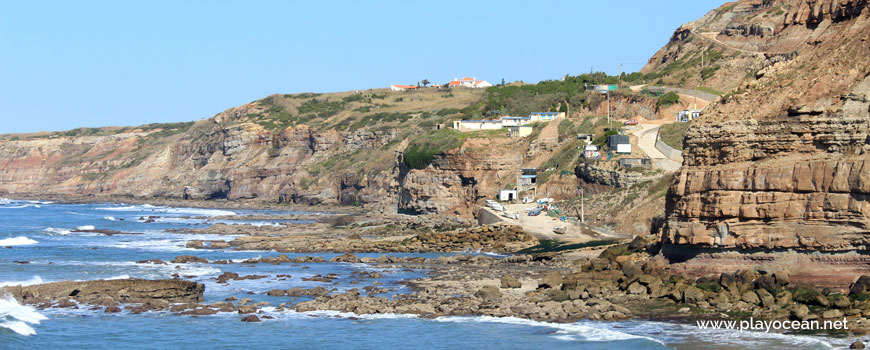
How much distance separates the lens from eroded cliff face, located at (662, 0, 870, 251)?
98.7ft

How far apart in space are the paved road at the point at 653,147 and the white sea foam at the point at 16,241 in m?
42.5

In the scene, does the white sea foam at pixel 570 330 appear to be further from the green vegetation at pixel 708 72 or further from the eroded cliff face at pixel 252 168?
the green vegetation at pixel 708 72

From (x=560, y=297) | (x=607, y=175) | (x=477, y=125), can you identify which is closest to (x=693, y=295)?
(x=560, y=297)

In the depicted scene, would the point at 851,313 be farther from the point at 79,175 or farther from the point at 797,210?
the point at 79,175

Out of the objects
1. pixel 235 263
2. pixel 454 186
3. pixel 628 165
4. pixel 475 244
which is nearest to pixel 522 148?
pixel 454 186

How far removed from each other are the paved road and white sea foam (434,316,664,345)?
3545 cm

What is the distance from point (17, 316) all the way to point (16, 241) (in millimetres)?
37413

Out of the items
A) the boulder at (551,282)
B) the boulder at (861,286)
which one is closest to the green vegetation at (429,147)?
the boulder at (551,282)

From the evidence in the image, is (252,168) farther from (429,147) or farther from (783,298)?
(783,298)

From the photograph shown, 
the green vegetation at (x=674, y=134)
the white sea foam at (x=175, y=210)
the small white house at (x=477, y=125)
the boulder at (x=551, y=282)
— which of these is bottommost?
the white sea foam at (x=175, y=210)

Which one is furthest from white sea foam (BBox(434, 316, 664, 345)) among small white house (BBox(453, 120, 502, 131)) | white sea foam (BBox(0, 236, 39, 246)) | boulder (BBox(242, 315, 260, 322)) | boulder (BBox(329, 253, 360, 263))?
small white house (BBox(453, 120, 502, 131))

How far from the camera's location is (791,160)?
104 ft

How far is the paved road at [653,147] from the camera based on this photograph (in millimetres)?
63844

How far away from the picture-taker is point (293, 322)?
99.4ft
